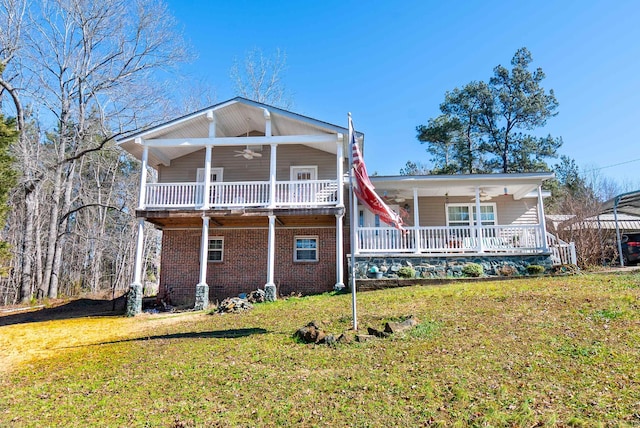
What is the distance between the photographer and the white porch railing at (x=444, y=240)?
13.5 meters

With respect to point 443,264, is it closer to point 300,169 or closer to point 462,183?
point 462,183

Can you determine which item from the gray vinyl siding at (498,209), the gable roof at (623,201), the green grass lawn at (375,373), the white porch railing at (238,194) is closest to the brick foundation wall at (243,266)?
the white porch railing at (238,194)

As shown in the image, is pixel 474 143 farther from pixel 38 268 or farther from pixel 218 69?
pixel 38 268

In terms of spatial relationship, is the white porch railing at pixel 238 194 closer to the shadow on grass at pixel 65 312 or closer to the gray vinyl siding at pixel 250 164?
the gray vinyl siding at pixel 250 164

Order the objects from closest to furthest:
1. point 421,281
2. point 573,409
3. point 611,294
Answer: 1. point 573,409
2. point 611,294
3. point 421,281

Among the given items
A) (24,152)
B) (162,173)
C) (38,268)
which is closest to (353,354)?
(162,173)

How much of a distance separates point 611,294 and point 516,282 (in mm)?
2999

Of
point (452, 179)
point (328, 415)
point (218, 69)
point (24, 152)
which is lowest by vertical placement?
point (328, 415)

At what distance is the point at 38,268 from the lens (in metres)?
20.5

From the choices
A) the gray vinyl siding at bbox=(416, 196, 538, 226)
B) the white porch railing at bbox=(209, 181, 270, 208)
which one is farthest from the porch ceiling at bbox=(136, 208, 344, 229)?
the gray vinyl siding at bbox=(416, 196, 538, 226)

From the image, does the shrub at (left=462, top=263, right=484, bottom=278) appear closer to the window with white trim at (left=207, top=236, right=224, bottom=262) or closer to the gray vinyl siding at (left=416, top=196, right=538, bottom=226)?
the gray vinyl siding at (left=416, top=196, right=538, bottom=226)

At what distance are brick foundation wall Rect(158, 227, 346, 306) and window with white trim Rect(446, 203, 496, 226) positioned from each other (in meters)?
5.43

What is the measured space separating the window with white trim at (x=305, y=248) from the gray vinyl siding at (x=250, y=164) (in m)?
2.51

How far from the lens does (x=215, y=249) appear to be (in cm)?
1521
